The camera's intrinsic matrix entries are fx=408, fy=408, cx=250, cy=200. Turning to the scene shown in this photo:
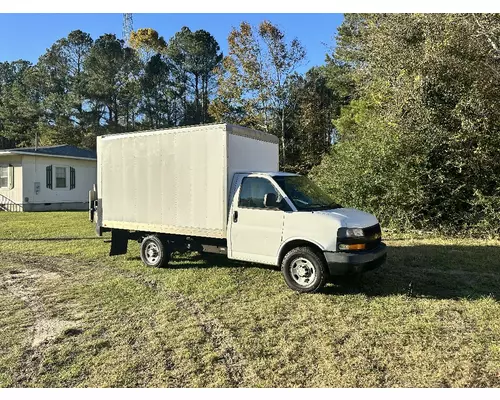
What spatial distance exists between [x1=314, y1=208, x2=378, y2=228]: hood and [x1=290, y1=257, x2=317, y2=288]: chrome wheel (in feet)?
2.49

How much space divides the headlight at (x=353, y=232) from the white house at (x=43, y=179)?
744 inches

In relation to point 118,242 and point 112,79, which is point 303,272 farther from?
point 112,79

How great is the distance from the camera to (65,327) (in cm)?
475

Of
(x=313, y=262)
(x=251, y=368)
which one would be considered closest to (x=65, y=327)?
(x=251, y=368)

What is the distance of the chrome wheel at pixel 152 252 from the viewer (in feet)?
25.4

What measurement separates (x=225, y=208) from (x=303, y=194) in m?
1.28

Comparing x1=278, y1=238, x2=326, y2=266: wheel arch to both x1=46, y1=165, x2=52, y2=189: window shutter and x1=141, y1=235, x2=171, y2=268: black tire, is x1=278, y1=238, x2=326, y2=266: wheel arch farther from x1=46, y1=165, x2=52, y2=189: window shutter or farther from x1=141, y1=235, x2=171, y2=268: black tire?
x1=46, y1=165, x2=52, y2=189: window shutter

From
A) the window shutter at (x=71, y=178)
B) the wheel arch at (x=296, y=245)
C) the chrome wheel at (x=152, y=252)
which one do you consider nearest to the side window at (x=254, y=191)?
the wheel arch at (x=296, y=245)

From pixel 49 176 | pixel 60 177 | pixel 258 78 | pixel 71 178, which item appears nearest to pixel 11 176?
pixel 49 176

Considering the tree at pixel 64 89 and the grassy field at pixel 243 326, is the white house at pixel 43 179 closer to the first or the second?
the grassy field at pixel 243 326

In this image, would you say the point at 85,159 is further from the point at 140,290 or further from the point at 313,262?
the point at 313,262

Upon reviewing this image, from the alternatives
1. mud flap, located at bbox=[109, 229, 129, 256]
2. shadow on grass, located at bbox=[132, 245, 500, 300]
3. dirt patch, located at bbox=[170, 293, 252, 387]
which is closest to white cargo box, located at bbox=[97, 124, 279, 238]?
mud flap, located at bbox=[109, 229, 129, 256]

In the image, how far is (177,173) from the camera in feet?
23.8

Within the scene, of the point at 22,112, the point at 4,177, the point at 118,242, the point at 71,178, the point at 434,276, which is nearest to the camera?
the point at 434,276
